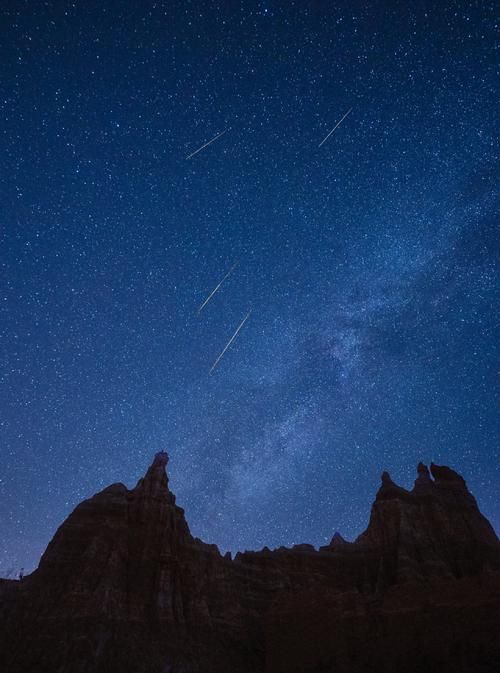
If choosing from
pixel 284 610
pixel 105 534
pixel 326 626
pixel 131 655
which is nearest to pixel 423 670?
pixel 326 626

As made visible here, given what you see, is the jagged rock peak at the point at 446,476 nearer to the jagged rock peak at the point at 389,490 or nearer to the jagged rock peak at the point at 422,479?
the jagged rock peak at the point at 422,479

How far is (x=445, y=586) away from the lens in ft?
179

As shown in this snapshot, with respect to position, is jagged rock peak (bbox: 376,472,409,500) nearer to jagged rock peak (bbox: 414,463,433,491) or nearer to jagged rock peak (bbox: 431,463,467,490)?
jagged rock peak (bbox: 414,463,433,491)

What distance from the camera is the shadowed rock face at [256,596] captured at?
51094 mm

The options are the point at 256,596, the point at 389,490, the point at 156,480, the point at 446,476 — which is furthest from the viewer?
the point at 446,476

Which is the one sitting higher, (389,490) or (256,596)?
(389,490)

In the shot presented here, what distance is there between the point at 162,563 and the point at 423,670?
33.5 m

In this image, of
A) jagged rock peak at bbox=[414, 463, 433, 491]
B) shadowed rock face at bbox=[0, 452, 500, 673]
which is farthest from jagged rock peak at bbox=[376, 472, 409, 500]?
jagged rock peak at bbox=[414, 463, 433, 491]

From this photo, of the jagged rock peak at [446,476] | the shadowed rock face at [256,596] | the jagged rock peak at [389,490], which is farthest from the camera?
the jagged rock peak at [446,476]

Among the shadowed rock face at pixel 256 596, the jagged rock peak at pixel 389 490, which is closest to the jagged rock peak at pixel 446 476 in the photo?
the shadowed rock face at pixel 256 596

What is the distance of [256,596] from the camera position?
71.1 m

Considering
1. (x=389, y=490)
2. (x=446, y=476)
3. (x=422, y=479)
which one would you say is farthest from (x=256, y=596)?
(x=446, y=476)

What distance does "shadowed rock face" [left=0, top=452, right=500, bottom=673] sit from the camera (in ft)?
168

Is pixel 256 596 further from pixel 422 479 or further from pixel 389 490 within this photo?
pixel 422 479
